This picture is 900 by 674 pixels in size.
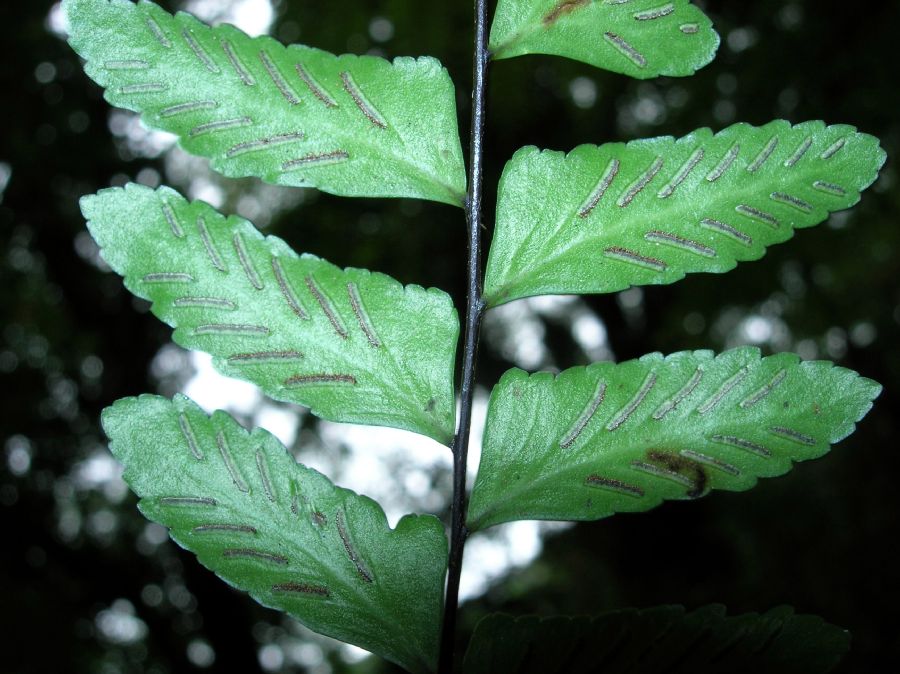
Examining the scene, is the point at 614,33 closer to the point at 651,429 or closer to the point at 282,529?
the point at 651,429

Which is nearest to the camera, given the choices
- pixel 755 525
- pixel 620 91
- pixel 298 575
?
pixel 298 575

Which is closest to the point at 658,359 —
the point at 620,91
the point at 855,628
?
the point at 620,91

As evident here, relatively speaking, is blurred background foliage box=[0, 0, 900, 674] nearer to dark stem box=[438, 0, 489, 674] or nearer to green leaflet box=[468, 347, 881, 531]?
dark stem box=[438, 0, 489, 674]

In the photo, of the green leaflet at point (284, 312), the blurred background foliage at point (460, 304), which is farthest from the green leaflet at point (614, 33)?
the blurred background foliage at point (460, 304)

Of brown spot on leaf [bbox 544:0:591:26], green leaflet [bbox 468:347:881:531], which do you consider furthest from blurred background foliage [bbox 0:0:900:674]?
green leaflet [bbox 468:347:881:531]

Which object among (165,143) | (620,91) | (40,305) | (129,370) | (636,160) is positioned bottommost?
(129,370)

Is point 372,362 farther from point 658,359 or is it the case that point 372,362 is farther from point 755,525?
point 755,525
